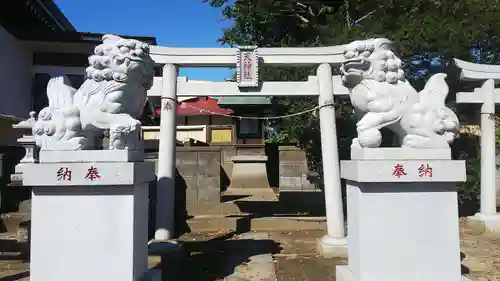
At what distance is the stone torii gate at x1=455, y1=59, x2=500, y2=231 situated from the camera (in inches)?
316

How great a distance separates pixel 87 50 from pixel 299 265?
8410 mm

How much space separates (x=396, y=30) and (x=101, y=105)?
661 centimetres

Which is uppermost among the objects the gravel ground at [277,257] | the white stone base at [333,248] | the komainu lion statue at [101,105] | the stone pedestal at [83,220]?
the komainu lion statue at [101,105]

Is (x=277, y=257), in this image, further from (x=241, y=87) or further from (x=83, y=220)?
(x=83, y=220)

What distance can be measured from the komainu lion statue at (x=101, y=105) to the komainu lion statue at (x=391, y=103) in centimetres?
225

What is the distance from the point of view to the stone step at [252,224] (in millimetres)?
8398

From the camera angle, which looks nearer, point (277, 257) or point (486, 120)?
point (277, 257)

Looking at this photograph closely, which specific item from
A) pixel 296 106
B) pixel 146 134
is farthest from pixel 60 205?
pixel 146 134

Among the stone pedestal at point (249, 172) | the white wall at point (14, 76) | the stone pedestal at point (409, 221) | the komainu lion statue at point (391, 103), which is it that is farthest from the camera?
the stone pedestal at point (249, 172)

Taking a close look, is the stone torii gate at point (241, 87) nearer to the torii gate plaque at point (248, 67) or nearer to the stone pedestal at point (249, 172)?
the torii gate plaque at point (248, 67)

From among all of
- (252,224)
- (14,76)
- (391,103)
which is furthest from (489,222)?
(14,76)

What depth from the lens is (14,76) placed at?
32.7 feet

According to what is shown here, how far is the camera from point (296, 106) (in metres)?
9.20

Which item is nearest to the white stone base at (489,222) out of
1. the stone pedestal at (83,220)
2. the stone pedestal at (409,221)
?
the stone pedestal at (409,221)
